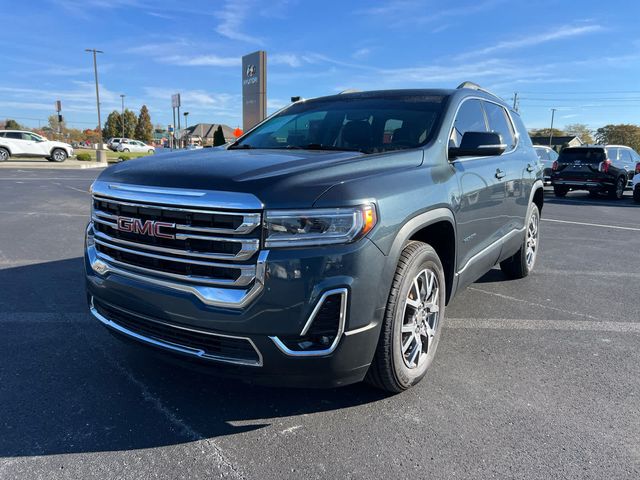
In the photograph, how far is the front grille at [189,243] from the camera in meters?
2.31

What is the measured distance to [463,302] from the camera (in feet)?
15.7

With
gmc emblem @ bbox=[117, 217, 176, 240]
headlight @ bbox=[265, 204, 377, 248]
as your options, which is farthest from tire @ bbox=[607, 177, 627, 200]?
gmc emblem @ bbox=[117, 217, 176, 240]

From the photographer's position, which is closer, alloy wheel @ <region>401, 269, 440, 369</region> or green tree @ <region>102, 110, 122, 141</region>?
alloy wheel @ <region>401, 269, 440, 369</region>

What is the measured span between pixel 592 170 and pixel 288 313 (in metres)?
16.7

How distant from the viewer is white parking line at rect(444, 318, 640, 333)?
13.5ft

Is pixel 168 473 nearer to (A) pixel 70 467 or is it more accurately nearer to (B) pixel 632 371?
(A) pixel 70 467

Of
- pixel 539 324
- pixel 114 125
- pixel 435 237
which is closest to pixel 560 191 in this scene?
pixel 539 324

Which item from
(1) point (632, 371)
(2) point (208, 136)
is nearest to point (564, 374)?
(1) point (632, 371)

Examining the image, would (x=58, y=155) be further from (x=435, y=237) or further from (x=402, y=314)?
(x=402, y=314)

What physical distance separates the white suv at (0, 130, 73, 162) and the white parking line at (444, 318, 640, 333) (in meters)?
30.7

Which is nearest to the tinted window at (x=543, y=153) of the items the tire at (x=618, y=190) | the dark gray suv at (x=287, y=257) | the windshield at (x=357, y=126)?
the tire at (x=618, y=190)

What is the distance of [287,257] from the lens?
2.27m

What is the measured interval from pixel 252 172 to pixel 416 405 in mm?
1624

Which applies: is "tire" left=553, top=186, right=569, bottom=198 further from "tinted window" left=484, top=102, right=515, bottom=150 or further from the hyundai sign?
"tinted window" left=484, top=102, right=515, bottom=150
